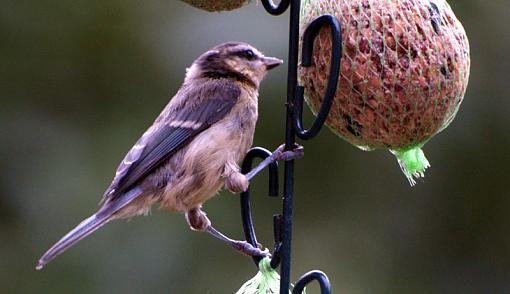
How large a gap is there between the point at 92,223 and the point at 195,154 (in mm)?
459

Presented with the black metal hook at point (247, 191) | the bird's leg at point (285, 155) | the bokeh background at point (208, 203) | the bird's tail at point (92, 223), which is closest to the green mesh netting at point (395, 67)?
the bird's leg at point (285, 155)

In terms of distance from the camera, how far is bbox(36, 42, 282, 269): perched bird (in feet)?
13.1

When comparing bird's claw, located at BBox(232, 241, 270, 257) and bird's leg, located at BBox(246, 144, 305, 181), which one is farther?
bird's claw, located at BBox(232, 241, 270, 257)

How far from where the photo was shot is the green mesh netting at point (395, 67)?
3.58 m

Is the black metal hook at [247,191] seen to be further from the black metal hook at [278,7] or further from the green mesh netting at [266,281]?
the black metal hook at [278,7]

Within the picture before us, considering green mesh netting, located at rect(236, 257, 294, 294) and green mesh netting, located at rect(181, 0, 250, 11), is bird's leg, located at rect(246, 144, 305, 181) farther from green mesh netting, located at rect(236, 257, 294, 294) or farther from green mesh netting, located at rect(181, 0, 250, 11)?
green mesh netting, located at rect(181, 0, 250, 11)

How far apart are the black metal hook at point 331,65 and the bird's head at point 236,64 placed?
0.46 metres

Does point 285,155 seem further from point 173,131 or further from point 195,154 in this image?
point 173,131

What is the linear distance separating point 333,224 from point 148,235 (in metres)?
1.00

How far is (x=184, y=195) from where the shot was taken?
4051mm

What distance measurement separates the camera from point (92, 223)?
151 inches

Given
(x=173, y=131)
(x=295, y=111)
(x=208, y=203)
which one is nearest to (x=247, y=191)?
(x=173, y=131)

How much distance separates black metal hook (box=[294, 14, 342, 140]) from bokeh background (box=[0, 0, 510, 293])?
1.80 m

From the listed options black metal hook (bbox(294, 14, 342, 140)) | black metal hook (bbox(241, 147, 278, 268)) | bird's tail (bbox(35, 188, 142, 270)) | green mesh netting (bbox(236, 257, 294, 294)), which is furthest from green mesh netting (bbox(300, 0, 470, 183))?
bird's tail (bbox(35, 188, 142, 270))
